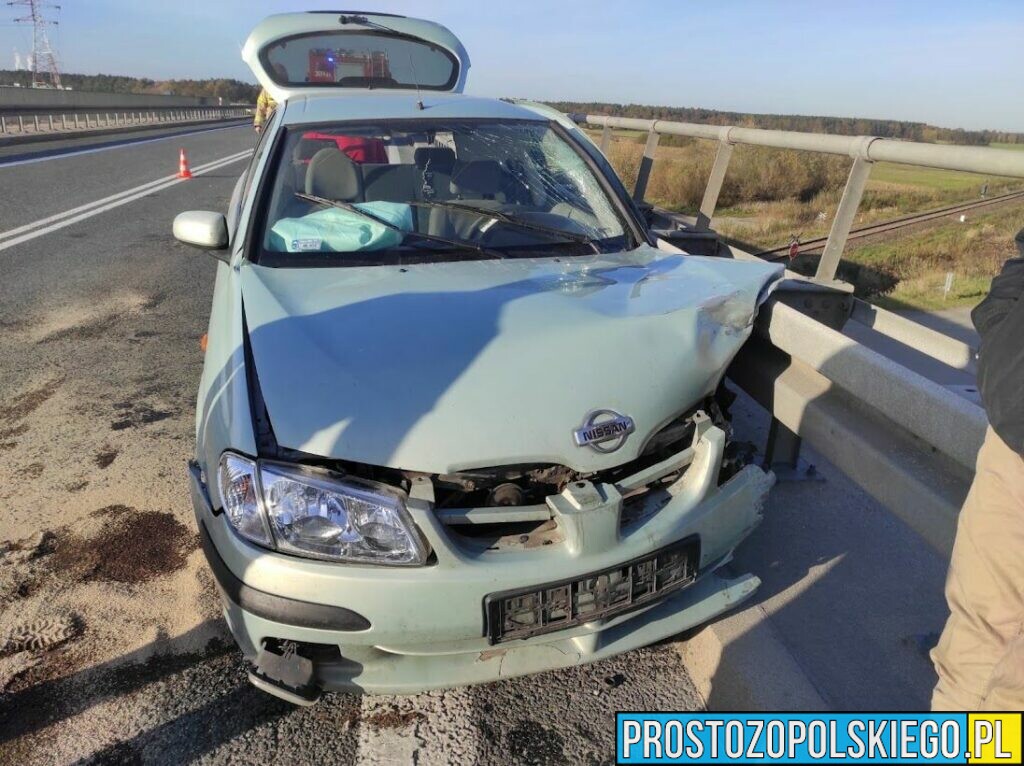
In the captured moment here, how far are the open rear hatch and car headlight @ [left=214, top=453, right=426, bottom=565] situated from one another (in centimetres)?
413

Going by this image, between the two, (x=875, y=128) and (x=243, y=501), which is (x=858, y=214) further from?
(x=243, y=501)

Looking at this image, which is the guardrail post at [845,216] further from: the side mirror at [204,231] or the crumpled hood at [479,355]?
the side mirror at [204,231]

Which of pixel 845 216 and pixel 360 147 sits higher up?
pixel 360 147

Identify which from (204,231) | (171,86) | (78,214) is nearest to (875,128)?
(204,231)

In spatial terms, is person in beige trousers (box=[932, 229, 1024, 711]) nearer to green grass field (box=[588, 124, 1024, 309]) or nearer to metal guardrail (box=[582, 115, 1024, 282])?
metal guardrail (box=[582, 115, 1024, 282])

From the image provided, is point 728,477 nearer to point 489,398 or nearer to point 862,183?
point 489,398

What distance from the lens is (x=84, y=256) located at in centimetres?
829

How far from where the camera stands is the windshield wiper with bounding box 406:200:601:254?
3.35 metres

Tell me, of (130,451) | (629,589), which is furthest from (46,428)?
(629,589)

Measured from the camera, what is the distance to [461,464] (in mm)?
2021

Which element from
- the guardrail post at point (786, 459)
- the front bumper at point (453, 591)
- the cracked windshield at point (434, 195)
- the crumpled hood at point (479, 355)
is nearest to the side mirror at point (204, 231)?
the cracked windshield at point (434, 195)

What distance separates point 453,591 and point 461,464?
0.33 m

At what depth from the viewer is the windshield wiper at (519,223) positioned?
335cm

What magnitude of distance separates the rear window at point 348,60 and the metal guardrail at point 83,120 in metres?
23.6
